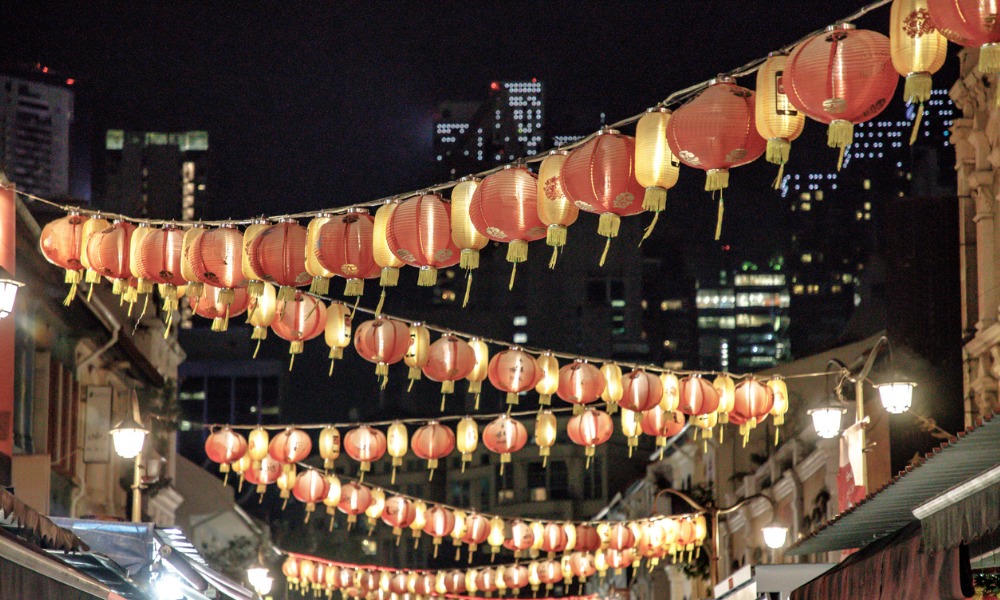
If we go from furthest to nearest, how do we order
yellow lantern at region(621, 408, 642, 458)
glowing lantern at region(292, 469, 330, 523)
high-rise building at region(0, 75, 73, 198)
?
high-rise building at region(0, 75, 73, 198) → glowing lantern at region(292, 469, 330, 523) → yellow lantern at region(621, 408, 642, 458)

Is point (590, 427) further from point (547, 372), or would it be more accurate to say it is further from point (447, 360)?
point (447, 360)

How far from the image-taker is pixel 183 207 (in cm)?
15750

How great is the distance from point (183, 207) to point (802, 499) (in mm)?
135603

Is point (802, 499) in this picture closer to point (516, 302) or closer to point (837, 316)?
point (516, 302)

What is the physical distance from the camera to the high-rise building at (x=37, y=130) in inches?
4448

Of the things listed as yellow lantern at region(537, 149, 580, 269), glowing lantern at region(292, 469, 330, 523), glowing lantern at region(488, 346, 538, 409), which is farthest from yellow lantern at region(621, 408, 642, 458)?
yellow lantern at region(537, 149, 580, 269)

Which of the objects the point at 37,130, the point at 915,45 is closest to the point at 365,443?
the point at 915,45

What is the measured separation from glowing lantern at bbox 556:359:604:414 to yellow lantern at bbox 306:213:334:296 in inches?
242

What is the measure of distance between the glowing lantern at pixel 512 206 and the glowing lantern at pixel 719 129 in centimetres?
229

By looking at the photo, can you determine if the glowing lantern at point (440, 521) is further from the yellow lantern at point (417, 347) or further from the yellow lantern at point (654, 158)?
the yellow lantern at point (654, 158)

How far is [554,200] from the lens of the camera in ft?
39.7

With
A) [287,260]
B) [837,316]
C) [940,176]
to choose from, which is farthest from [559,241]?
[837,316]

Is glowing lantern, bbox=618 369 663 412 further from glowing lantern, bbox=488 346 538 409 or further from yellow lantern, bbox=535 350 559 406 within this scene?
glowing lantern, bbox=488 346 538 409

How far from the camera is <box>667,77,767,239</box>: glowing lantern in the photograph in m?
10.3
